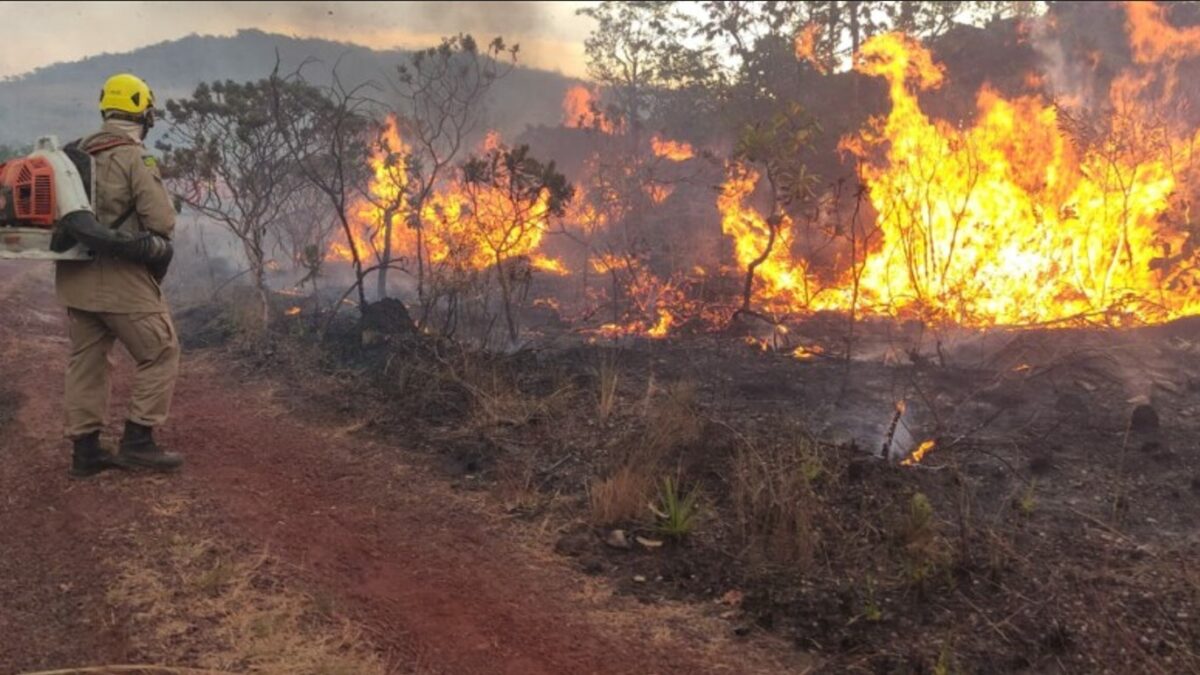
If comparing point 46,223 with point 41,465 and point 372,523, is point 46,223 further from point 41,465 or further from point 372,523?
point 372,523

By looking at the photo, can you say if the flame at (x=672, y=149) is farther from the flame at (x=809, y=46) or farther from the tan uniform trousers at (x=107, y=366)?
the tan uniform trousers at (x=107, y=366)

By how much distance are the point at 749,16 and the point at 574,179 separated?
31.9ft

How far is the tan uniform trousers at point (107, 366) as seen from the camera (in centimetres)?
424

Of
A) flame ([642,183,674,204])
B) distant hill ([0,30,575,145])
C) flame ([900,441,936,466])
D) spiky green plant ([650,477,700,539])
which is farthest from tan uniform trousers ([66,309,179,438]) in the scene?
distant hill ([0,30,575,145])

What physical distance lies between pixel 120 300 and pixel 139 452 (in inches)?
35.8

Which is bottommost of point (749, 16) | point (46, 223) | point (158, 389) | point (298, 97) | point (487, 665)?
point (487, 665)

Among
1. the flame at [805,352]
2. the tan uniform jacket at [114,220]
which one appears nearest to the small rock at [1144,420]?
the flame at [805,352]

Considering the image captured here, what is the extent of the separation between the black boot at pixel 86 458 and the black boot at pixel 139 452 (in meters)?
0.11

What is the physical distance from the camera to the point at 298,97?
11.0 meters

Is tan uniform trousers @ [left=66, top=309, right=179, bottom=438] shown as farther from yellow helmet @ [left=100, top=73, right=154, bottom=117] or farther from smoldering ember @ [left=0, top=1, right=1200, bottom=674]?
yellow helmet @ [left=100, top=73, right=154, bottom=117]

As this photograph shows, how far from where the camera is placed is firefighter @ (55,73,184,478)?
4.18 metres

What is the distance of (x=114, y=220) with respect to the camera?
4207 millimetres

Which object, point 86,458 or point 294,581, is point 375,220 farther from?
point 294,581

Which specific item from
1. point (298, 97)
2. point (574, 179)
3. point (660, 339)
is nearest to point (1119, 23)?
point (574, 179)
